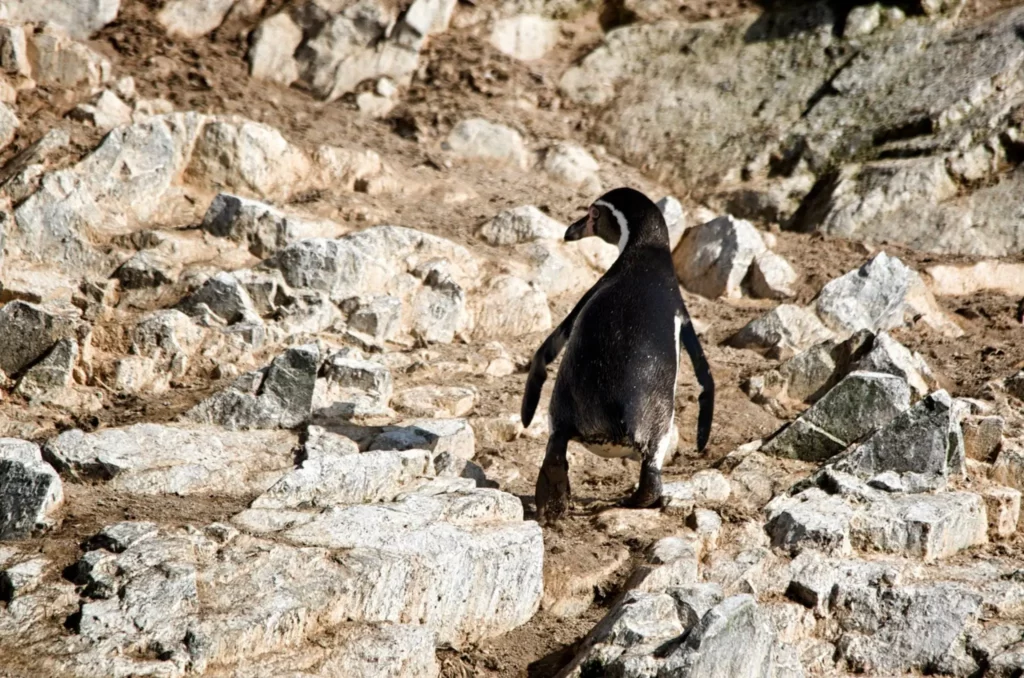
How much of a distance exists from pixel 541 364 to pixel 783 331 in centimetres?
203

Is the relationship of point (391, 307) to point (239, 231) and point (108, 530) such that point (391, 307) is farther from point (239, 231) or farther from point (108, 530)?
point (108, 530)

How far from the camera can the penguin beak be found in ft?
20.7

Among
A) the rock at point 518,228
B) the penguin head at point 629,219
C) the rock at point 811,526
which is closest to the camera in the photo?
the rock at point 811,526

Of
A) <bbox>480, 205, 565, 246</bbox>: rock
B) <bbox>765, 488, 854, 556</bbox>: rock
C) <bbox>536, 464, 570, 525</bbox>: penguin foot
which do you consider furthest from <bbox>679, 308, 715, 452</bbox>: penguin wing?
<bbox>480, 205, 565, 246</bbox>: rock

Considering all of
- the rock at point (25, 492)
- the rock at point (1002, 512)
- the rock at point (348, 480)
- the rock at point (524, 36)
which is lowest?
the rock at point (25, 492)

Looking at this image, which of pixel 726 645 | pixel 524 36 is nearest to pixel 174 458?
pixel 726 645

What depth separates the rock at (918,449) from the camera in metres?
5.02

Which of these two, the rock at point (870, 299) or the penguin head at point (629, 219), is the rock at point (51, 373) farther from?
the rock at point (870, 299)

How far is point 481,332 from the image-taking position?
6.65 m

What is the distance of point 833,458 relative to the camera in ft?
17.1

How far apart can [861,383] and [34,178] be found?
15.5 feet

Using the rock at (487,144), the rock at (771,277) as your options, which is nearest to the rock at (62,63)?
the rock at (487,144)

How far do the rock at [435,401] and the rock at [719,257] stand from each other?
2.34 m

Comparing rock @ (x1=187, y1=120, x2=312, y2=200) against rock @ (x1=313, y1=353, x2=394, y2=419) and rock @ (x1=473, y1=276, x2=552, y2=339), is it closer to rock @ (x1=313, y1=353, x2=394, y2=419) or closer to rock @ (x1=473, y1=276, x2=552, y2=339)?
rock @ (x1=473, y1=276, x2=552, y2=339)
